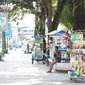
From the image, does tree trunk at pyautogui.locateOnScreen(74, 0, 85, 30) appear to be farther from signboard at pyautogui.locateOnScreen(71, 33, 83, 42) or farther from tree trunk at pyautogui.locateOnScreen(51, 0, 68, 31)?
signboard at pyautogui.locateOnScreen(71, 33, 83, 42)

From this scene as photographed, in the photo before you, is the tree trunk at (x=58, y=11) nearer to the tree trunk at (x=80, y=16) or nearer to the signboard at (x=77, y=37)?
the tree trunk at (x=80, y=16)

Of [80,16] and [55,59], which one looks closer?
[55,59]

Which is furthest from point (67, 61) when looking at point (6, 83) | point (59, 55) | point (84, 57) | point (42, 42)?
point (42, 42)

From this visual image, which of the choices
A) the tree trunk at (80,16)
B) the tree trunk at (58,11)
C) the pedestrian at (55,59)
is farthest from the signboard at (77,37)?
the tree trunk at (58,11)

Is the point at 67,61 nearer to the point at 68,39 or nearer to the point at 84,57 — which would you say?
the point at 68,39

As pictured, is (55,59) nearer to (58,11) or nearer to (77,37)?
(77,37)

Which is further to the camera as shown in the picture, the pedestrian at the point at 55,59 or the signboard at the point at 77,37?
the pedestrian at the point at 55,59

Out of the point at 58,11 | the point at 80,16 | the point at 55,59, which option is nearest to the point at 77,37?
the point at 55,59

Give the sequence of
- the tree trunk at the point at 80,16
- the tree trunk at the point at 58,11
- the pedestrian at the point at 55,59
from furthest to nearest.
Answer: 1. the tree trunk at the point at 58,11
2. the tree trunk at the point at 80,16
3. the pedestrian at the point at 55,59

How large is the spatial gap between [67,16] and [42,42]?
381cm

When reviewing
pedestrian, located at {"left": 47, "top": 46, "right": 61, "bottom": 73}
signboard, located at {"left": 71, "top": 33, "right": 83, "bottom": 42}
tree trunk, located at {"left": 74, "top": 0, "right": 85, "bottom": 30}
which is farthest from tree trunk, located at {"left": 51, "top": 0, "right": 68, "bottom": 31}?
signboard, located at {"left": 71, "top": 33, "right": 83, "bottom": 42}

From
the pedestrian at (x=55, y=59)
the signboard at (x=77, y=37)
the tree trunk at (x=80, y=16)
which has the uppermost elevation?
the tree trunk at (x=80, y=16)

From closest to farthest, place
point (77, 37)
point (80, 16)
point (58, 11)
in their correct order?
point (77, 37) → point (80, 16) → point (58, 11)

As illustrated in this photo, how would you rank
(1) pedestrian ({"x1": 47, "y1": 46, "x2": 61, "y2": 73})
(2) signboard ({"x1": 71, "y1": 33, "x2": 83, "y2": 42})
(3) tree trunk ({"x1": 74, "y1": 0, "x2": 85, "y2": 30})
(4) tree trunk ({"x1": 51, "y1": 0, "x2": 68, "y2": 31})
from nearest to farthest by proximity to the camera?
(2) signboard ({"x1": 71, "y1": 33, "x2": 83, "y2": 42}) → (1) pedestrian ({"x1": 47, "y1": 46, "x2": 61, "y2": 73}) → (3) tree trunk ({"x1": 74, "y1": 0, "x2": 85, "y2": 30}) → (4) tree trunk ({"x1": 51, "y1": 0, "x2": 68, "y2": 31})
